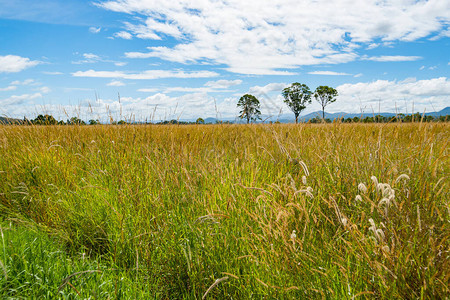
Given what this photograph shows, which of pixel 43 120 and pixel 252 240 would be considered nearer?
pixel 252 240

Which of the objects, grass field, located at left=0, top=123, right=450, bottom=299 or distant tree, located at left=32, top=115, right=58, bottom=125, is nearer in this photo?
grass field, located at left=0, top=123, right=450, bottom=299

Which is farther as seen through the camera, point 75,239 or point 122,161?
point 122,161

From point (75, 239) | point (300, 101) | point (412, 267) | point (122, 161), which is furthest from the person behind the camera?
point (300, 101)

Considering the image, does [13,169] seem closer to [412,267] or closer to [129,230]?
[129,230]

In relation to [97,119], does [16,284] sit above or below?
below

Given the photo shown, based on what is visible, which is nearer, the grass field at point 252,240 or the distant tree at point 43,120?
the grass field at point 252,240

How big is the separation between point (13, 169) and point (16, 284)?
2.81 m

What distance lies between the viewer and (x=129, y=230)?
2318mm

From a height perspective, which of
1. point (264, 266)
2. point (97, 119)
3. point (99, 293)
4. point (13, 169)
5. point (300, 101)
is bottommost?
point (99, 293)

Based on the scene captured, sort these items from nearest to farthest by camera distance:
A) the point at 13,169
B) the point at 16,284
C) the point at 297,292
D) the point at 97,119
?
the point at 297,292 < the point at 16,284 < the point at 13,169 < the point at 97,119

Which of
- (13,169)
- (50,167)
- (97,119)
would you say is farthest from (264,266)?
(97,119)

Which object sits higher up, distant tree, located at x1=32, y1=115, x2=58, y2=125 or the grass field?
distant tree, located at x1=32, y1=115, x2=58, y2=125

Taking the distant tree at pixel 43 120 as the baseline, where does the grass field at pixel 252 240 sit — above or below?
below

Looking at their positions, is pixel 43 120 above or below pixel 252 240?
above
